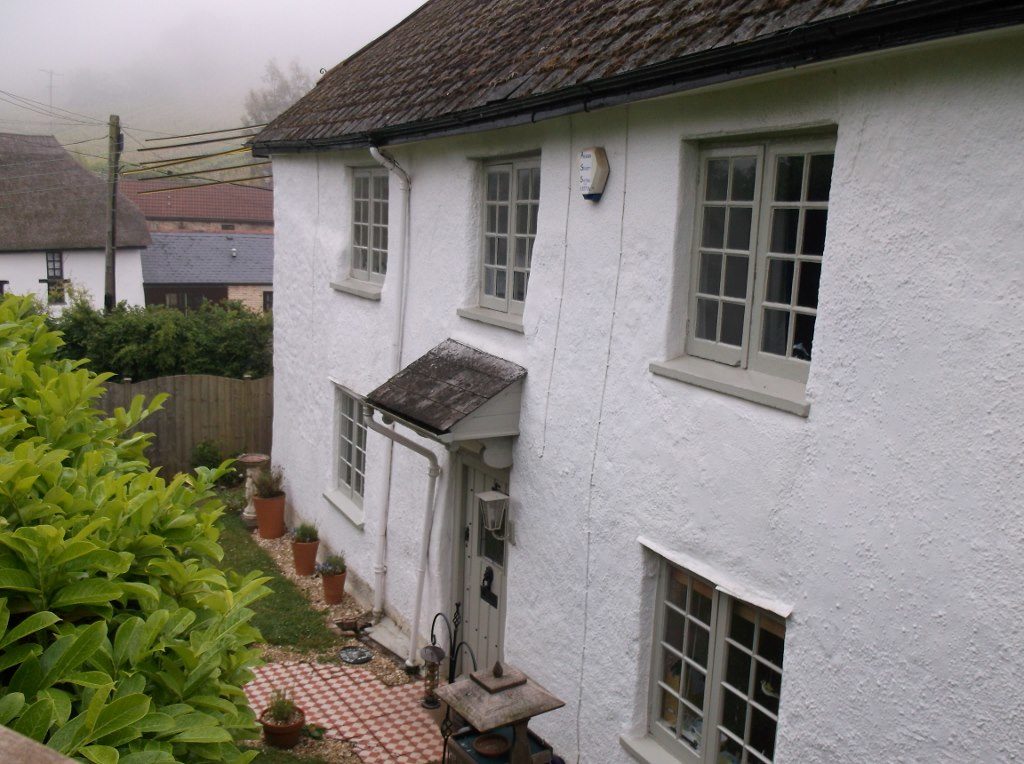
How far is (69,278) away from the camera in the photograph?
3919 centimetres

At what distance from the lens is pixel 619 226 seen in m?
6.82

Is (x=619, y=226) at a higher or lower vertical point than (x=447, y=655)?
higher

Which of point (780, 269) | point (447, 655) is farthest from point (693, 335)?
point (447, 655)

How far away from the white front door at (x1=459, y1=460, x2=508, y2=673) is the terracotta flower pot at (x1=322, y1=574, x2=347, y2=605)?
2440 mm

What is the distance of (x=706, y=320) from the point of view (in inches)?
251

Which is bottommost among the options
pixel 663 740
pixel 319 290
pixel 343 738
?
pixel 343 738

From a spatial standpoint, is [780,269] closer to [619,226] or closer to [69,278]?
[619,226]

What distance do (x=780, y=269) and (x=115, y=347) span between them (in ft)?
47.7

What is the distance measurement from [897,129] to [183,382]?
47.0 feet

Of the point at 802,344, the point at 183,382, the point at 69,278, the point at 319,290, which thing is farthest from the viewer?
the point at 69,278

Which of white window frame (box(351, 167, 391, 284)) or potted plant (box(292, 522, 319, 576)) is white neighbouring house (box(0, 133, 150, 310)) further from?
white window frame (box(351, 167, 391, 284))

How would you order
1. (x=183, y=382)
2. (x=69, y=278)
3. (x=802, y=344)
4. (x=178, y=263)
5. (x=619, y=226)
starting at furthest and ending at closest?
(x=178, y=263) → (x=69, y=278) → (x=183, y=382) → (x=619, y=226) → (x=802, y=344)

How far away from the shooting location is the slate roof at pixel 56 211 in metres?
39.6

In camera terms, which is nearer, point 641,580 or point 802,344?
point 802,344
